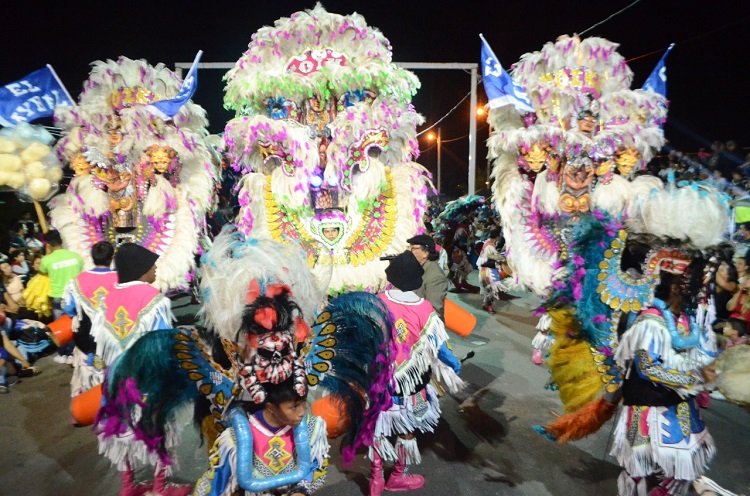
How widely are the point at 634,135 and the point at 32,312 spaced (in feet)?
25.8

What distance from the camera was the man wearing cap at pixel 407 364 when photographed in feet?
10.2

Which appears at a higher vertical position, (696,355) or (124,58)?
(124,58)

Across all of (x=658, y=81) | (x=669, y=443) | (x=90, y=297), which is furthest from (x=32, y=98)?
(x=658, y=81)

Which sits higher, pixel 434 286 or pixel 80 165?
pixel 80 165

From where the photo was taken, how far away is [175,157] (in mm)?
5547

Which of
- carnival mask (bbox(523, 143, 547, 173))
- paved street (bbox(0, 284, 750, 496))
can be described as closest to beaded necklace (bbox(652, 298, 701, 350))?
paved street (bbox(0, 284, 750, 496))

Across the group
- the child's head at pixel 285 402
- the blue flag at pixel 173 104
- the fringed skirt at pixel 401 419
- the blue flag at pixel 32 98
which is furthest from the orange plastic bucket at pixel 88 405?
the blue flag at pixel 32 98

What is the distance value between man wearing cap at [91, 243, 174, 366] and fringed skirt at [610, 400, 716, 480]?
10.0 feet

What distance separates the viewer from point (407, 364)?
311 cm

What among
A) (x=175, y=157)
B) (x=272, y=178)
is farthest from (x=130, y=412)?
(x=175, y=157)

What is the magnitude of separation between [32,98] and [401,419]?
5.63 m

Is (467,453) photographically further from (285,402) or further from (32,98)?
(32,98)

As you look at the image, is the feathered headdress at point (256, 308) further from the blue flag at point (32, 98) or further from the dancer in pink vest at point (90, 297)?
the blue flag at point (32, 98)

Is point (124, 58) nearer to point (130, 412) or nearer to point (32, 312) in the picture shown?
point (32, 312)
